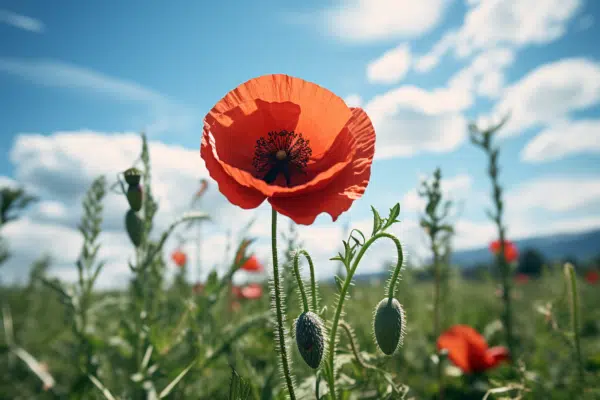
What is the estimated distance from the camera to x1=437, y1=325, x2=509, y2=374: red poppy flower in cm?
272

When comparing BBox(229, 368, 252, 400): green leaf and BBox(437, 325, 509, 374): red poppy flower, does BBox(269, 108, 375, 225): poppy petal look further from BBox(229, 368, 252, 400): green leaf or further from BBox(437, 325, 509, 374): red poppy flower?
BBox(437, 325, 509, 374): red poppy flower

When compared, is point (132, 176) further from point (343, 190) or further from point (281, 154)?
point (343, 190)

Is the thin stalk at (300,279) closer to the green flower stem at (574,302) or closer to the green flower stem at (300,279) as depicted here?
the green flower stem at (300,279)

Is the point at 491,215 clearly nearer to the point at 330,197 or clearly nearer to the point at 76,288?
the point at 330,197

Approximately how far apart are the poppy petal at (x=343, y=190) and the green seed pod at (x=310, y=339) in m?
0.23

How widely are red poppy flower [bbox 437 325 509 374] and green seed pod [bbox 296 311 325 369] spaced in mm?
1785

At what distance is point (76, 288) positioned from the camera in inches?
87.4

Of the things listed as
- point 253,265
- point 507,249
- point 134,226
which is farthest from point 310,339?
point 253,265

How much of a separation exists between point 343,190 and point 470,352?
2125 mm

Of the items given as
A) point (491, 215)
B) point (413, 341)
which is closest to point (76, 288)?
point (491, 215)

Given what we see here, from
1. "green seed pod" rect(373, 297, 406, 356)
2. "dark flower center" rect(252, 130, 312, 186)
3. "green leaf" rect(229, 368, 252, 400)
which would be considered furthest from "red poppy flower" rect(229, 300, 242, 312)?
"green seed pod" rect(373, 297, 406, 356)

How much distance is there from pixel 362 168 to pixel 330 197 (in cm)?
13

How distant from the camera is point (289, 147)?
145cm

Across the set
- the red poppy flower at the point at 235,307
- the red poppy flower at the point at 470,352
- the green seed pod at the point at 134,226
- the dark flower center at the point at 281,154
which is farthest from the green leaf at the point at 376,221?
the red poppy flower at the point at 235,307
